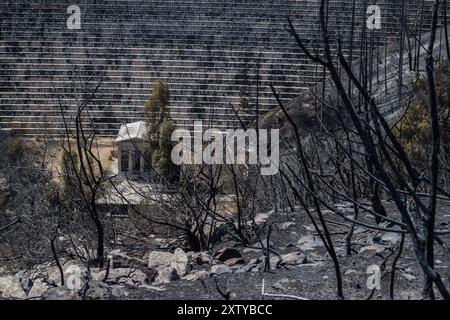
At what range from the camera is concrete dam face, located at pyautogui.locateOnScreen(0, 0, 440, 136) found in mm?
18859

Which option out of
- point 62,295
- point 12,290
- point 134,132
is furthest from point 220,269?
point 134,132

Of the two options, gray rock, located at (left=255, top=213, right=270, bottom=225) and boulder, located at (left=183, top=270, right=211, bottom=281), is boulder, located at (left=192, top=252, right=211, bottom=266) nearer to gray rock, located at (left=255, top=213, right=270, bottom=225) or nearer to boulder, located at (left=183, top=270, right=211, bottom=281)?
boulder, located at (left=183, top=270, right=211, bottom=281)

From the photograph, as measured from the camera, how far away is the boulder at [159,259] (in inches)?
191

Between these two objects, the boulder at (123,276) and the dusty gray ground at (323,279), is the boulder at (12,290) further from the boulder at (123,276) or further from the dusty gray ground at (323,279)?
the dusty gray ground at (323,279)

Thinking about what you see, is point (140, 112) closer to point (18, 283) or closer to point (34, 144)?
point (34, 144)

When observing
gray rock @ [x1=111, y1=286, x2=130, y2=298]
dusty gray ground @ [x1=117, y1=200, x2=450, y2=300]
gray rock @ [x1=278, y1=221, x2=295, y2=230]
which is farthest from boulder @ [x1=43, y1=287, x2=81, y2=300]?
gray rock @ [x1=278, y1=221, x2=295, y2=230]

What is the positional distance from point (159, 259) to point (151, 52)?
53.3ft

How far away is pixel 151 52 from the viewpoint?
20.6 meters

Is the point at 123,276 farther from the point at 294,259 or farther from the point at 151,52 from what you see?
the point at 151,52

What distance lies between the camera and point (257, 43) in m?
20.5

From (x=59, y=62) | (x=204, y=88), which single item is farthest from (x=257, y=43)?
(x=59, y=62)

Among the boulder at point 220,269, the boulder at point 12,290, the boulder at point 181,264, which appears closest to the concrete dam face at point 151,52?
the boulder at point 12,290

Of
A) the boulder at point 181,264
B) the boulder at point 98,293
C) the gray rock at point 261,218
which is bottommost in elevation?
the gray rock at point 261,218

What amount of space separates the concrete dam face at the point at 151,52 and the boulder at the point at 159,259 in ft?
41.7
